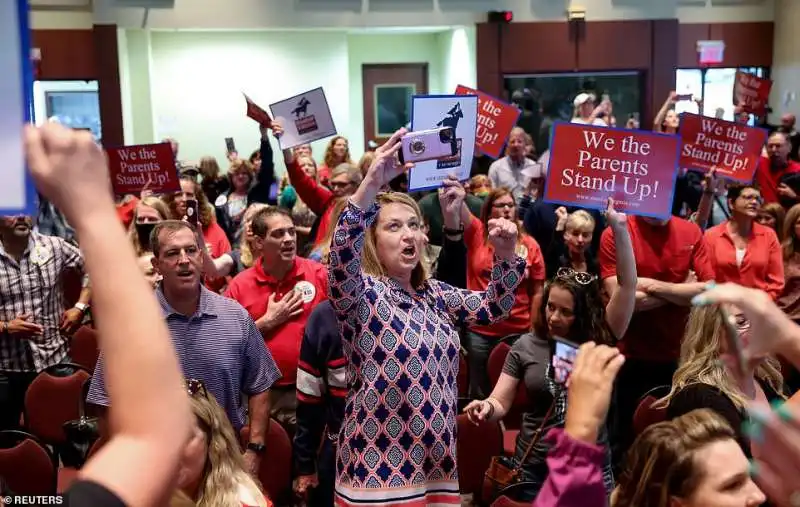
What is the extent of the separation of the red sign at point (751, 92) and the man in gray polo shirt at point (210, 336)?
23.3 ft

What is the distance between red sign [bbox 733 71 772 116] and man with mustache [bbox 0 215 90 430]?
22.8ft

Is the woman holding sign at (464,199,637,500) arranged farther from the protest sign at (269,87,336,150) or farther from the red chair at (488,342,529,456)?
the protest sign at (269,87,336,150)

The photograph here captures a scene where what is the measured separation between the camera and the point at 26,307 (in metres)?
4.75

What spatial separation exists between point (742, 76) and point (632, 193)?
587cm

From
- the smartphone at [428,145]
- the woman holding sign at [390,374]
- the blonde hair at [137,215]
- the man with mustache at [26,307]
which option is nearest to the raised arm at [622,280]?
the woman holding sign at [390,374]

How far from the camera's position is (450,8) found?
1162 centimetres

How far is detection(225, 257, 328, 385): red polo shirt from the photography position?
160 inches

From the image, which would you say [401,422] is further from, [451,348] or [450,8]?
[450,8]

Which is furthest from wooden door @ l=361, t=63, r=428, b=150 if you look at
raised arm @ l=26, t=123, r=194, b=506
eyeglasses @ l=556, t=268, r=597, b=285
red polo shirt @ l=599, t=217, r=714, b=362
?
raised arm @ l=26, t=123, r=194, b=506

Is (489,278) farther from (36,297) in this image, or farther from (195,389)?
(195,389)

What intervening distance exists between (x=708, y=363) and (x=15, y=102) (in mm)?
3008

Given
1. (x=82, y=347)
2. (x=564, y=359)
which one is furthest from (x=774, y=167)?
(x=564, y=359)

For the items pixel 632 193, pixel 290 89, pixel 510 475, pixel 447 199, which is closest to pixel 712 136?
pixel 632 193

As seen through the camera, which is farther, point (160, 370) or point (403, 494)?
point (403, 494)
